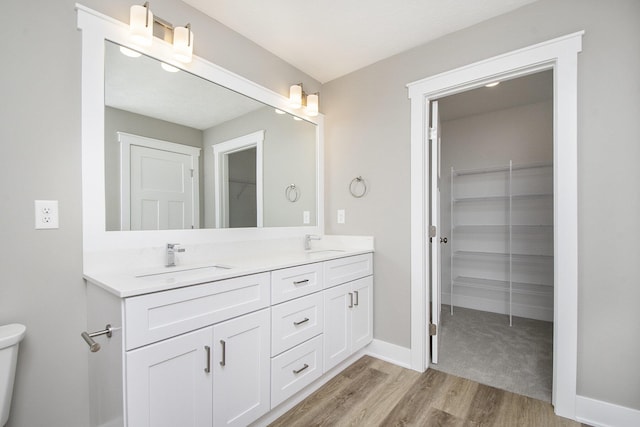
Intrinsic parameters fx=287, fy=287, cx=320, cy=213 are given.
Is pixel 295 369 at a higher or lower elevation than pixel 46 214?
lower

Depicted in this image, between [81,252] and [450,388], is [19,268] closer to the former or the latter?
[81,252]

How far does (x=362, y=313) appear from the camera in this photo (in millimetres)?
2279

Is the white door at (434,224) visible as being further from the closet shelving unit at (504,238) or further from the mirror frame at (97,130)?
the mirror frame at (97,130)

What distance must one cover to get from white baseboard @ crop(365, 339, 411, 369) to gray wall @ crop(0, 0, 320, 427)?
6.14 ft

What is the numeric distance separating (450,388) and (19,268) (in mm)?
2447

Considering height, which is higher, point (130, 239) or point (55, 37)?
point (55, 37)

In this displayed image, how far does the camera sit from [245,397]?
1.41m

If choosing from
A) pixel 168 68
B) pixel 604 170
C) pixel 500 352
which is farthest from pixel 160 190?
pixel 500 352

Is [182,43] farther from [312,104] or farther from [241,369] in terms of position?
[241,369]

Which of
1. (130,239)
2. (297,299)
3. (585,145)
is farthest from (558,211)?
(130,239)

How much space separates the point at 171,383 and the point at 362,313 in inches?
58.1

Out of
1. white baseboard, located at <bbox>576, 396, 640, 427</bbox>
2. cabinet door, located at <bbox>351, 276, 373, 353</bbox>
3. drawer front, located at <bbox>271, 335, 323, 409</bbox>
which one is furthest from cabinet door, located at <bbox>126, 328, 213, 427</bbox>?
white baseboard, located at <bbox>576, 396, 640, 427</bbox>

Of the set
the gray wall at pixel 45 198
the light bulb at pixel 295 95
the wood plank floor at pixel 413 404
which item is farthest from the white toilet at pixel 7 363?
the light bulb at pixel 295 95

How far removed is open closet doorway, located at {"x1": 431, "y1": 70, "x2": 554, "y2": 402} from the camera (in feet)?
9.41
